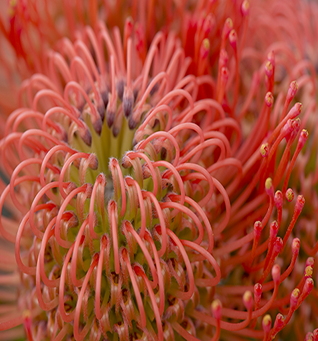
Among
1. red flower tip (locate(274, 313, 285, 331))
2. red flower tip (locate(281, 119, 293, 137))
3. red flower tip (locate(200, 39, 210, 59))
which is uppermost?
red flower tip (locate(200, 39, 210, 59))

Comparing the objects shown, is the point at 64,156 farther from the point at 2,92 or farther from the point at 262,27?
the point at 262,27

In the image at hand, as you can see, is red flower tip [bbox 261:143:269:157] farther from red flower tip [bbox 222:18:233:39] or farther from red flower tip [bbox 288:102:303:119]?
red flower tip [bbox 222:18:233:39]

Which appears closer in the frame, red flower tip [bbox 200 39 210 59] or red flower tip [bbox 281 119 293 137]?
red flower tip [bbox 281 119 293 137]

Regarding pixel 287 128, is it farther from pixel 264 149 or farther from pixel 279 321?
pixel 279 321

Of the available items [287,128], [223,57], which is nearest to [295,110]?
[287,128]

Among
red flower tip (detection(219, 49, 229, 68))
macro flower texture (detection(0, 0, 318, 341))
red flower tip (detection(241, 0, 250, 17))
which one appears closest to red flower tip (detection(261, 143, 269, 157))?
macro flower texture (detection(0, 0, 318, 341))

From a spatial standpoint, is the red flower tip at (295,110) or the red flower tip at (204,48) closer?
the red flower tip at (295,110)

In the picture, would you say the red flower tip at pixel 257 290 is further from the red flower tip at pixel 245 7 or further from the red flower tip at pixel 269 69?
the red flower tip at pixel 245 7

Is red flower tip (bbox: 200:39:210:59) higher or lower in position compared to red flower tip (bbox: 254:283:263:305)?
higher

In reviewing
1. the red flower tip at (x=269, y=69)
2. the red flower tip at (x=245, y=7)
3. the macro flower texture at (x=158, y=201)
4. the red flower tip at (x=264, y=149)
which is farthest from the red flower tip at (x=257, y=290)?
the red flower tip at (x=245, y=7)
